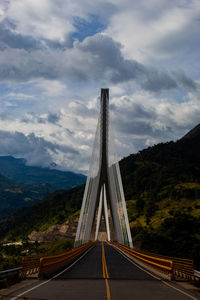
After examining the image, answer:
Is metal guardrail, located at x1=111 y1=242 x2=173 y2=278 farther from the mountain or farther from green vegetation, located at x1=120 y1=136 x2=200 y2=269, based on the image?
the mountain

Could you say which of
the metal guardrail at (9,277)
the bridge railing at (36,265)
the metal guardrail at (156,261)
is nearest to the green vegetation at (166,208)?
the metal guardrail at (156,261)

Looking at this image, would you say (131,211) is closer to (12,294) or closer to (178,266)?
(178,266)

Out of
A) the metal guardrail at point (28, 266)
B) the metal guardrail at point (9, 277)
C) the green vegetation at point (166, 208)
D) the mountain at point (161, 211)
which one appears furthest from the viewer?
the mountain at point (161, 211)

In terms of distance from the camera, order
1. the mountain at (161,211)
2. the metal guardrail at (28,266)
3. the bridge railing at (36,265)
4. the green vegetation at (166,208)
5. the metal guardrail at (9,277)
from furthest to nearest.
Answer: the mountain at (161,211), the green vegetation at (166,208), the bridge railing at (36,265), the metal guardrail at (28,266), the metal guardrail at (9,277)

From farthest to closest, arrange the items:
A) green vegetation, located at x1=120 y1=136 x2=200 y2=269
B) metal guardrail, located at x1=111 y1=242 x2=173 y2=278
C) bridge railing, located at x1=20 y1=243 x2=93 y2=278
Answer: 1. green vegetation, located at x1=120 y1=136 x2=200 y2=269
2. metal guardrail, located at x1=111 y1=242 x2=173 y2=278
3. bridge railing, located at x1=20 y1=243 x2=93 y2=278

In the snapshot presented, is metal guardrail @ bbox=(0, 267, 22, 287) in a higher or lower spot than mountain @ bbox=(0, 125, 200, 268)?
lower

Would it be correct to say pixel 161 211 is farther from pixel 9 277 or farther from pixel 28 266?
pixel 9 277

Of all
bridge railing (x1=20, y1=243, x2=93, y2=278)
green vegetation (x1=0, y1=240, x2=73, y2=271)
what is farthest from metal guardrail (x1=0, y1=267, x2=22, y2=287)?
green vegetation (x1=0, y1=240, x2=73, y2=271)

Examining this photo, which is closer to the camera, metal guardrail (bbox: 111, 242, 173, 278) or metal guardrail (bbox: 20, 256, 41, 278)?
metal guardrail (bbox: 20, 256, 41, 278)

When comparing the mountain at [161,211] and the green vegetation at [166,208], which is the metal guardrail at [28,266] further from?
the mountain at [161,211]

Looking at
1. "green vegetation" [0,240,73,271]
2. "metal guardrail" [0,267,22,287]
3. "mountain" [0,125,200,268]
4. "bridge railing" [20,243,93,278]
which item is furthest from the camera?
"green vegetation" [0,240,73,271]

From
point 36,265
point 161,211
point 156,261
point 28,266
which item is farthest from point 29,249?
point 28,266

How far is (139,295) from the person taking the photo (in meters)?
13.4

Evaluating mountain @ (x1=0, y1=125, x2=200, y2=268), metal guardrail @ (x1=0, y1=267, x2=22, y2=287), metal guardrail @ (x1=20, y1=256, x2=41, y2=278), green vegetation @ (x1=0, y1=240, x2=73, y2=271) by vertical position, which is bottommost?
metal guardrail @ (x1=0, y1=267, x2=22, y2=287)
